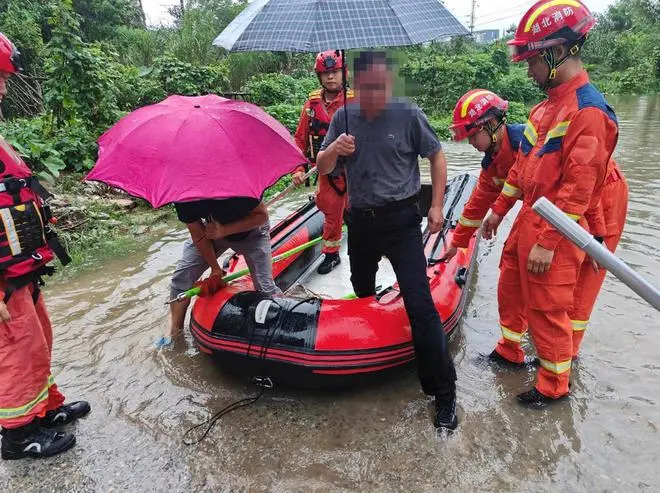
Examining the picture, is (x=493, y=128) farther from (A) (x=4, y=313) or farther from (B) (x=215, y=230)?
(A) (x=4, y=313)

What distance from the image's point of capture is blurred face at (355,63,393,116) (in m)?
2.25

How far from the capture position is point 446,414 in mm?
2578

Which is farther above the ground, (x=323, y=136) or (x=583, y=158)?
(x=583, y=158)

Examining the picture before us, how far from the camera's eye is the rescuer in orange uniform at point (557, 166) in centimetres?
218

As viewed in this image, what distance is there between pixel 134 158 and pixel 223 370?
1.43 meters

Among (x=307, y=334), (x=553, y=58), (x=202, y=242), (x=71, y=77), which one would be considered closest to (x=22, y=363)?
(x=202, y=242)

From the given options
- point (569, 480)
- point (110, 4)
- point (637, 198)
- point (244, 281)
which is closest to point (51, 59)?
point (244, 281)

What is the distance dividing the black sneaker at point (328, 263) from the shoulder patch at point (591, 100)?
2.66m

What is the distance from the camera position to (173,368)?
3184 millimetres

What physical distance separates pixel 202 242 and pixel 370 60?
138cm

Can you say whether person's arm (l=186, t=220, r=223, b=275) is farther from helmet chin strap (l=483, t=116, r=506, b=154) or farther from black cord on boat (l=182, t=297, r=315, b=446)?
helmet chin strap (l=483, t=116, r=506, b=154)

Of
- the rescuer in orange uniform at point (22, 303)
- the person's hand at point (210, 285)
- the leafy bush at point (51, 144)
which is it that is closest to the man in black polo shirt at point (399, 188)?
the person's hand at point (210, 285)

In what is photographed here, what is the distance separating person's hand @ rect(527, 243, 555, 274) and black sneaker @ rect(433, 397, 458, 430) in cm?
82

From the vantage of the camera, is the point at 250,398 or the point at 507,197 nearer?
the point at 507,197
